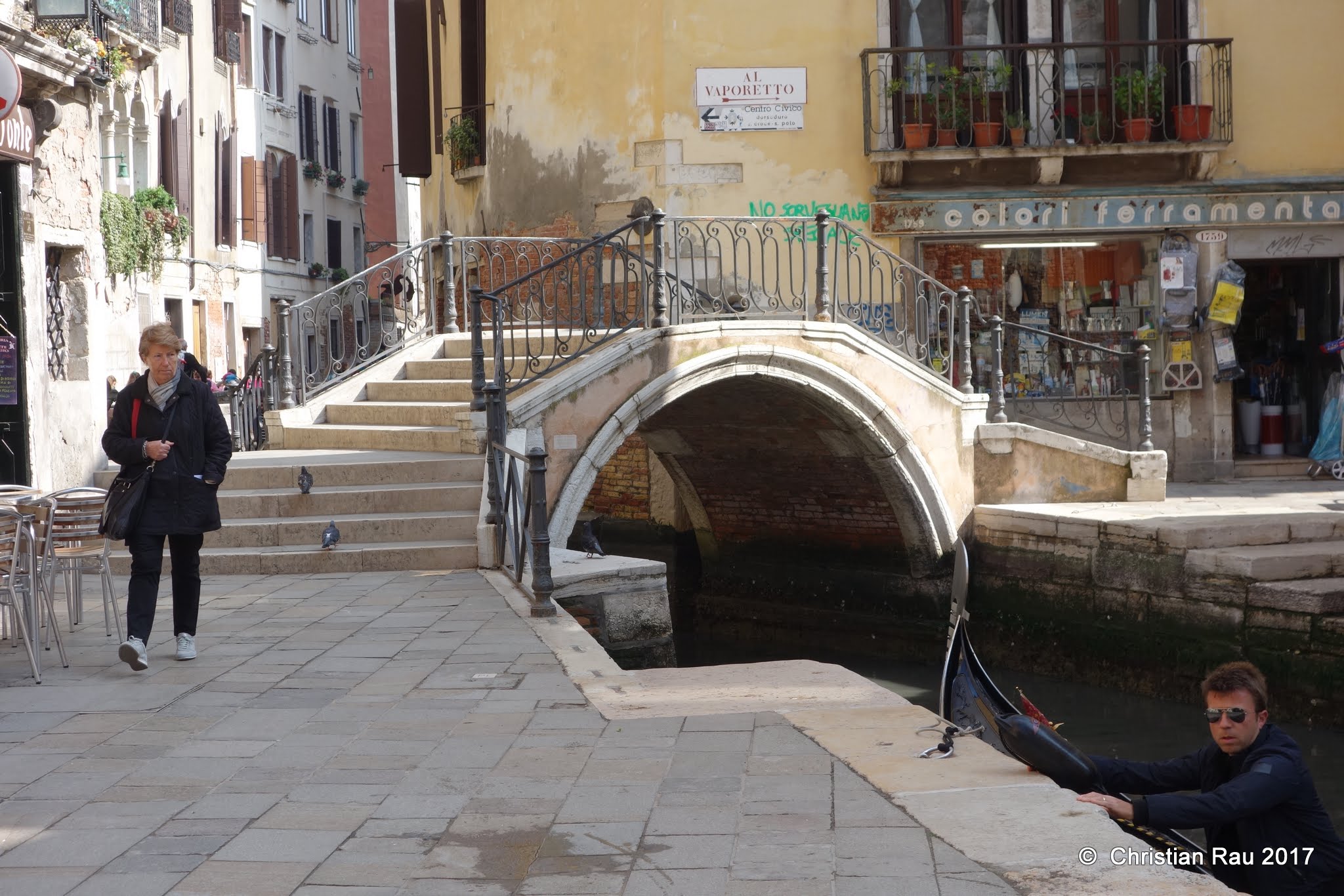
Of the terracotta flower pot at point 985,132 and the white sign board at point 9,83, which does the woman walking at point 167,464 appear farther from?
the terracotta flower pot at point 985,132

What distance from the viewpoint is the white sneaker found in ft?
19.0

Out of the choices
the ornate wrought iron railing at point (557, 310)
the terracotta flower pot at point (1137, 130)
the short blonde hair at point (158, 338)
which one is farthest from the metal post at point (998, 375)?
the short blonde hair at point (158, 338)

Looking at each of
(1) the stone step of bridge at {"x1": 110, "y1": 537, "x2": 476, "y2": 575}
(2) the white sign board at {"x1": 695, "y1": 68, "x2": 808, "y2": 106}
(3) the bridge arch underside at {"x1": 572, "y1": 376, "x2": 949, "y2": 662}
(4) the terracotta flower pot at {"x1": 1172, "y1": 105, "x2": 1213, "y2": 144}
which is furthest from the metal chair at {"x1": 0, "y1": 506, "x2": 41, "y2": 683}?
(4) the terracotta flower pot at {"x1": 1172, "y1": 105, "x2": 1213, "y2": 144}

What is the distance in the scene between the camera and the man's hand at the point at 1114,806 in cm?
385

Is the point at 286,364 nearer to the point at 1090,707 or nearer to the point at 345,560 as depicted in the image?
the point at 345,560

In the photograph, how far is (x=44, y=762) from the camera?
4.52 meters

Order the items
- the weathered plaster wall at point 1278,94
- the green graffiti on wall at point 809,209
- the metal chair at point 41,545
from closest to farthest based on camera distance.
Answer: the metal chair at point 41,545, the green graffiti on wall at point 809,209, the weathered plaster wall at point 1278,94

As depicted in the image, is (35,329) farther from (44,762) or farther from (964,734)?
(964,734)

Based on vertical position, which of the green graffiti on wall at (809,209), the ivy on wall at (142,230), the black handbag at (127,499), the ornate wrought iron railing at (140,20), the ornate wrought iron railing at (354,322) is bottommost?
the black handbag at (127,499)

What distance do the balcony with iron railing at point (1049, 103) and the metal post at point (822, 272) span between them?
2.50 m

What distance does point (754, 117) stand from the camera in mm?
14062

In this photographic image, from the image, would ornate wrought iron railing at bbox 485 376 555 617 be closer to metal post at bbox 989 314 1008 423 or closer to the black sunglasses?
the black sunglasses

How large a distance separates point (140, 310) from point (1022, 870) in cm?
1879

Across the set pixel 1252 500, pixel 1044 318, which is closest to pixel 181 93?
pixel 1044 318
